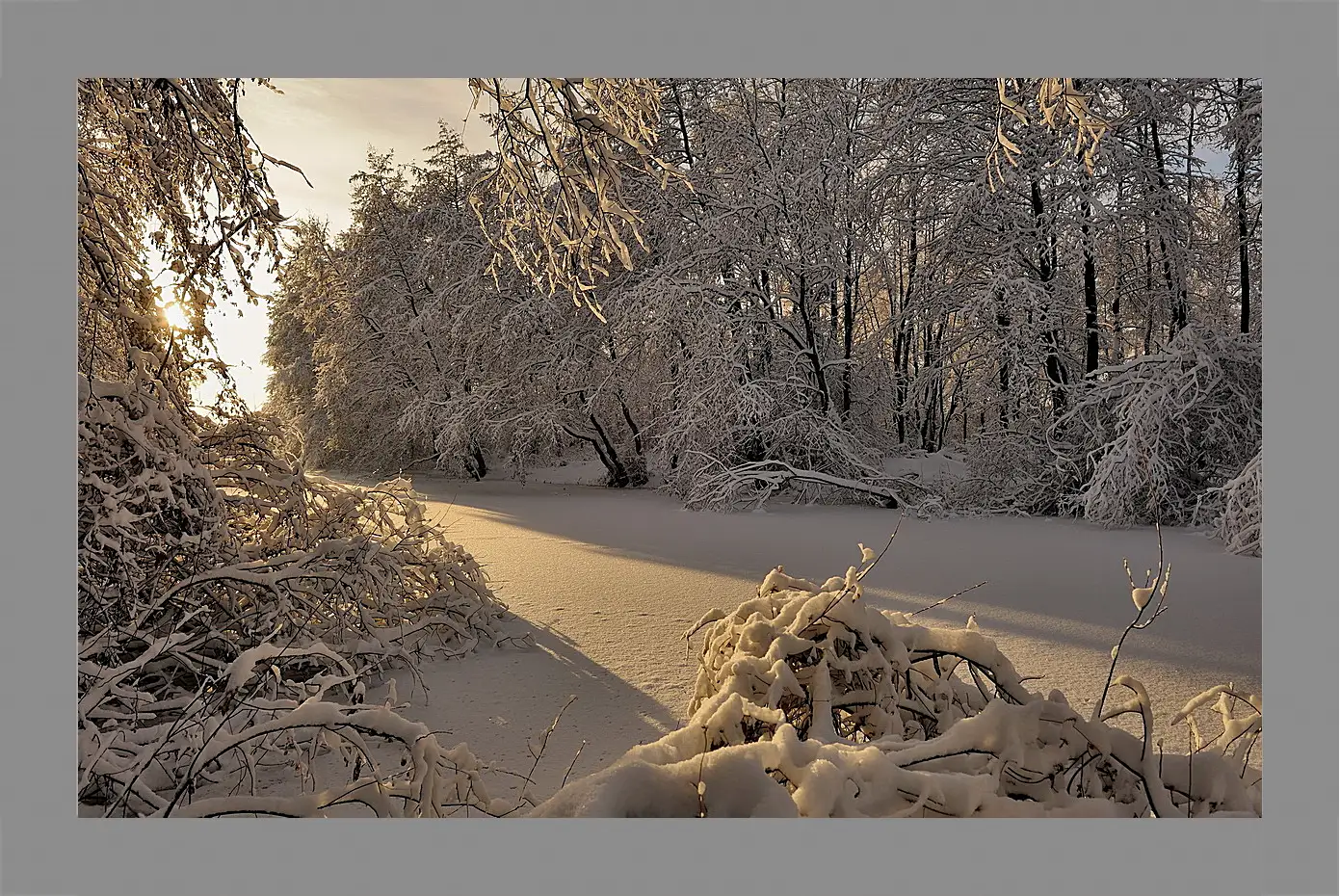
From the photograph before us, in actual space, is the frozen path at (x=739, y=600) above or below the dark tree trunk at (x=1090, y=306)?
below

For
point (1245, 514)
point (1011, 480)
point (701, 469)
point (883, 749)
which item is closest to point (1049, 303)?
point (1011, 480)

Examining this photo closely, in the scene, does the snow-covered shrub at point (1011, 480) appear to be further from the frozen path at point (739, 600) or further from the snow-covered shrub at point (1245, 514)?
the snow-covered shrub at point (1245, 514)

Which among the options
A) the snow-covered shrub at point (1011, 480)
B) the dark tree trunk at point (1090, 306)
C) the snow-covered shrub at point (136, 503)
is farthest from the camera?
the dark tree trunk at point (1090, 306)

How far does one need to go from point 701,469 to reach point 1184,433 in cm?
426

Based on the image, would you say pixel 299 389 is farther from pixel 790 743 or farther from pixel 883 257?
pixel 790 743

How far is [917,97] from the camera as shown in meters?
8.04

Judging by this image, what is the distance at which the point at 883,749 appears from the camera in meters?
1.50

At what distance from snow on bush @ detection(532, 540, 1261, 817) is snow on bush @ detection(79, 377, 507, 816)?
0.51 metres

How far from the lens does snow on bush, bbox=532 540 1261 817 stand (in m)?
1.31

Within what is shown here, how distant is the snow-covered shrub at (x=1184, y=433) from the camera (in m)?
5.99

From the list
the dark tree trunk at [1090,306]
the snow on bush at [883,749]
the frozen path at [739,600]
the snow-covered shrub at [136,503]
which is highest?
the dark tree trunk at [1090,306]

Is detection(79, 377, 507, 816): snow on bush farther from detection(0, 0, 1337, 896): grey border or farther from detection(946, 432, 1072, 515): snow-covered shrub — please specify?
detection(946, 432, 1072, 515): snow-covered shrub
